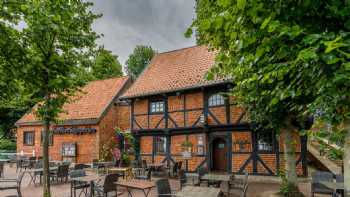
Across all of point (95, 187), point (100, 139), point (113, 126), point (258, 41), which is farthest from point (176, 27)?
point (258, 41)

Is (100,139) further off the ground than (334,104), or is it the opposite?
(334,104)

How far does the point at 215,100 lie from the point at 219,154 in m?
2.77

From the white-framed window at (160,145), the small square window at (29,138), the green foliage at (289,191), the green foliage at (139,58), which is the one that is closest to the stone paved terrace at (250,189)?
the green foliage at (289,191)

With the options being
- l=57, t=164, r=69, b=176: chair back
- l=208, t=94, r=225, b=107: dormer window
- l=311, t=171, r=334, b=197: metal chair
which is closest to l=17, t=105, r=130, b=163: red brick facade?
l=57, t=164, r=69, b=176: chair back

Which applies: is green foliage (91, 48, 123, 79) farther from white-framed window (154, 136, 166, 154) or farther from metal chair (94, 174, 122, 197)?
white-framed window (154, 136, 166, 154)

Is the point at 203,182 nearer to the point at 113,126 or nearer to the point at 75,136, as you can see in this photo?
the point at 113,126

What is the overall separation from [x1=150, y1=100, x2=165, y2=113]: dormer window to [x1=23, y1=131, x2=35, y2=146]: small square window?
10383 mm

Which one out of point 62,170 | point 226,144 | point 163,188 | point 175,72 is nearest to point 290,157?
point 163,188

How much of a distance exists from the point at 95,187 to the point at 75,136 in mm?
9611

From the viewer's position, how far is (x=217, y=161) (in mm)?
12133

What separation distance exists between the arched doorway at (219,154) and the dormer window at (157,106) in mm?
3226

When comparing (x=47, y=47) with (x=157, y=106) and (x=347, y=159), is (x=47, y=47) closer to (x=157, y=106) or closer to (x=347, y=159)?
(x=347, y=159)

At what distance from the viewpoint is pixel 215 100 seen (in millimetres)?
11453

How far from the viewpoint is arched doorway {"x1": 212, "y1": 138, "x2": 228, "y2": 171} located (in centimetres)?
1190
